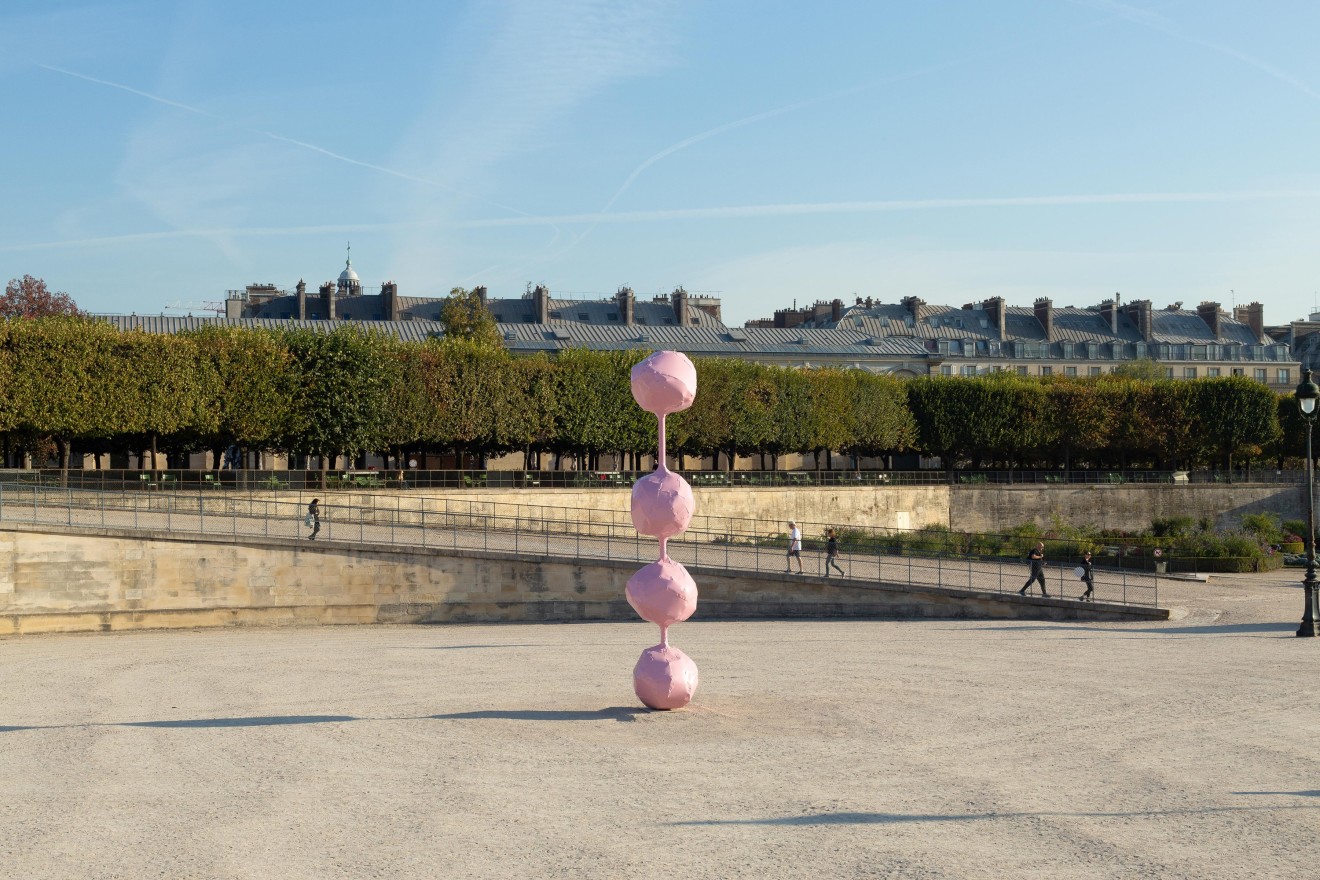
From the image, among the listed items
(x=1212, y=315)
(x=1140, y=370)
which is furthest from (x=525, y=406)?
(x=1212, y=315)

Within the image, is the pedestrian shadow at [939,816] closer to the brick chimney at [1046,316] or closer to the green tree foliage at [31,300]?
the green tree foliage at [31,300]

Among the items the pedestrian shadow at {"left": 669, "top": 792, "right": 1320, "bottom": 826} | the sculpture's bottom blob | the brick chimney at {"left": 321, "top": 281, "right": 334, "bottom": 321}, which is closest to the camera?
the pedestrian shadow at {"left": 669, "top": 792, "right": 1320, "bottom": 826}

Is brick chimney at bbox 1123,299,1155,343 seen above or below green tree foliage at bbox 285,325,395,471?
above

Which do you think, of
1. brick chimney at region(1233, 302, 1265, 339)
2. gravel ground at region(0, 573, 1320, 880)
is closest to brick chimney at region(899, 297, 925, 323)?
brick chimney at region(1233, 302, 1265, 339)

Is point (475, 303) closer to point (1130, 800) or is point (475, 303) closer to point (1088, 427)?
point (1088, 427)

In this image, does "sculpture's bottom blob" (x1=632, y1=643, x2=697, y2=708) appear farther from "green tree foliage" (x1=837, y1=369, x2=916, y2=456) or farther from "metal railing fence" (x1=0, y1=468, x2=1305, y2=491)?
"green tree foliage" (x1=837, y1=369, x2=916, y2=456)

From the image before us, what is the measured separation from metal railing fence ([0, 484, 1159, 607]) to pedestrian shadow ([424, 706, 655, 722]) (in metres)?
15.6

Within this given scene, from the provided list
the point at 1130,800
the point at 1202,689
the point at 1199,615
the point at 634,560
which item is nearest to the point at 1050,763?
the point at 1130,800

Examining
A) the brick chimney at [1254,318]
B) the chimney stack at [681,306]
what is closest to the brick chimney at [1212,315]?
the brick chimney at [1254,318]

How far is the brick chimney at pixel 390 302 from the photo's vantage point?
93.1 meters

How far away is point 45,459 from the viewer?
203 ft

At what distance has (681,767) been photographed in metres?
13.2

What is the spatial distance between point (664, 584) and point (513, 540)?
21537 millimetres

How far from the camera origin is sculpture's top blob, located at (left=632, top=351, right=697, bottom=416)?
54.7ft
